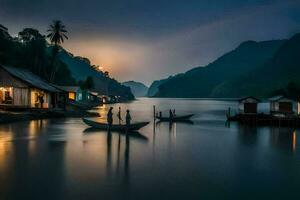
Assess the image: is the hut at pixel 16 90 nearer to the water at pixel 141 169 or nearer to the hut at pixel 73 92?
the water at pixel 141 169

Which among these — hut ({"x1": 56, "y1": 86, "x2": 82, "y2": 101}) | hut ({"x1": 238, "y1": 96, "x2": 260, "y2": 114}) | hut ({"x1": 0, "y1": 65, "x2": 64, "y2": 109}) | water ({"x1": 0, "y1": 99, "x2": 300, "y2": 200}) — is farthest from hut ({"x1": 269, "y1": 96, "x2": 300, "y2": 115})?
hut ({"x1": 56, "y1": 86, "x2": 82, "y2": 101})

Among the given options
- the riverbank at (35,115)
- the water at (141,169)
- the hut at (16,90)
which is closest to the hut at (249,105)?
the water at (141,169)

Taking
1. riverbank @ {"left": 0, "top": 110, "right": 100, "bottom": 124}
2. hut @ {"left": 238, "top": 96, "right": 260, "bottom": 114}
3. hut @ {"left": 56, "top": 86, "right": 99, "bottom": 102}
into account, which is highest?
hut @ {"left": 56, "top": 86, "right": 99, "bottom": 102}

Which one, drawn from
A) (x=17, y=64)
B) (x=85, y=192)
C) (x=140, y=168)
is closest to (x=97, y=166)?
(x=140, y=168)

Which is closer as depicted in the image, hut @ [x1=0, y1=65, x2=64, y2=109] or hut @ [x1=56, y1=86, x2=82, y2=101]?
hut @ [x1=0, y1=65, x2=64, y2=109]

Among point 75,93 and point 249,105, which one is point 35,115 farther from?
point 75,93

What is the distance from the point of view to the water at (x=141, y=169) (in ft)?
46.2

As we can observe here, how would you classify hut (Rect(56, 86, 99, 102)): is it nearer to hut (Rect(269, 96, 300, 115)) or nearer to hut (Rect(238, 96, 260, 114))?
hut (Rect(238, 96, 260, 114))

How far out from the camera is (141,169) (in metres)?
18.7

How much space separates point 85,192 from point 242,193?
733 cm

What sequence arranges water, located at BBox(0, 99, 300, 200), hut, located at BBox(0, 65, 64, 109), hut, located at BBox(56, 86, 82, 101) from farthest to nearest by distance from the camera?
1. hut, located at BBox(56, 86, 82, 101)
2. hut, located at BBox(0, 65, 64, 109)
3. water, located at BBox(0, 99, 300, 200)

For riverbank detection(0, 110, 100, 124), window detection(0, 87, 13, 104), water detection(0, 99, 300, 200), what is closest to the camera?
water detection(0, 99, 300, 200)

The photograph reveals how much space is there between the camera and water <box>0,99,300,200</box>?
14.1 metres

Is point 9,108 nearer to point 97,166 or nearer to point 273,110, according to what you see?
point 97,166
